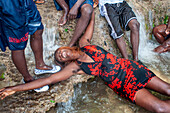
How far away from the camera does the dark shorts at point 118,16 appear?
10.8 ft

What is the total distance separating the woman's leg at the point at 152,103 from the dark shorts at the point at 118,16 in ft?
5.23

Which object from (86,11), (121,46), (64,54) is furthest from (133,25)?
(64,54)

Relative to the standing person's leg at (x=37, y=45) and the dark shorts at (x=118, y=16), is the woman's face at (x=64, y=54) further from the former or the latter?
the dark shorts at (x=118, y=16)

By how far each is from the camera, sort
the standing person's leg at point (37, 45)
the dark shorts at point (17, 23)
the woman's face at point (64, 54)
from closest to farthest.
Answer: the dark shorts at point (17, 23), the woman's face at point (64, 54), the standing person's leg at point (37, 45)

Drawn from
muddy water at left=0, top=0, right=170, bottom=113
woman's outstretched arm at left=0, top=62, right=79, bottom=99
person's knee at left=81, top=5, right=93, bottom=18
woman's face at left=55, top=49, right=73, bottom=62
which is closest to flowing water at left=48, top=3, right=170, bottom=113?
muddy water at left=0, top=0, right=170, bottom=113

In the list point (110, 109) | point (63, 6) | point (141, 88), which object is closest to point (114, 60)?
point (141, 88)

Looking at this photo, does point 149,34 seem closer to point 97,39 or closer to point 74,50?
point 97,39

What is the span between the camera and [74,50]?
2236mm

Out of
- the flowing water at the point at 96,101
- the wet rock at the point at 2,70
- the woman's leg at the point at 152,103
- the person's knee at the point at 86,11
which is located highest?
the person's knee at the point at 86,11

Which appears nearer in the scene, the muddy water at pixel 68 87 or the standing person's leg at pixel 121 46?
the muddy water at pixel 68 87

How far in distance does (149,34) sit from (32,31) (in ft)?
12.3

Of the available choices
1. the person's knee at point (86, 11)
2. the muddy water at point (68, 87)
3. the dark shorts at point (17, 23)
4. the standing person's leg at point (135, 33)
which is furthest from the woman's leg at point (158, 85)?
the dark shorts at point (17, 23)

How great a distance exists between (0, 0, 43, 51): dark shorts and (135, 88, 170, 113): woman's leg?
177 centimetres

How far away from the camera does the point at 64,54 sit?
2.10 metres
